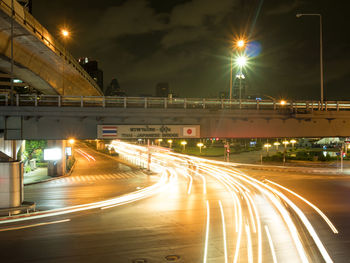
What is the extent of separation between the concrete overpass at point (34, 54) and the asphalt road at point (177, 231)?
10.8 metres

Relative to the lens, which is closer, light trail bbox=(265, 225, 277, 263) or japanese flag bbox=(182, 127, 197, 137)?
light trail bbox=(265, 225, 277, 263)

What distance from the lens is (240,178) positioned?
29.9 metres

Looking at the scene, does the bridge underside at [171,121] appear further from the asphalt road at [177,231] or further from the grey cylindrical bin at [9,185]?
the asphalt road at [177,231]

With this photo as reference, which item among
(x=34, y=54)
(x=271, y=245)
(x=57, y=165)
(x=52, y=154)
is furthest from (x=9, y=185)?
(x=57, y=165)

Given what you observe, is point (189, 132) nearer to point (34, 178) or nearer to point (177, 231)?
point (177, 231)

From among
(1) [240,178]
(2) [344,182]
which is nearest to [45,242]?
(1) [240,178]

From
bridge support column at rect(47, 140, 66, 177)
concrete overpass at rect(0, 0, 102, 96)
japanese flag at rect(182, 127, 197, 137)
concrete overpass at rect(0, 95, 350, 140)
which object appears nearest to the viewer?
concrete overpass at rect(0, 95, 350, 140)

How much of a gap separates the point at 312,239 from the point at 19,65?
77.4ft

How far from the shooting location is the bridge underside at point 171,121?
19.6 metres

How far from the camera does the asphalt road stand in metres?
10.7

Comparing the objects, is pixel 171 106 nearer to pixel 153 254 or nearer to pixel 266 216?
pixel 266 216

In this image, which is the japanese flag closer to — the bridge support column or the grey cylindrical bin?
the grey cylindrical bin

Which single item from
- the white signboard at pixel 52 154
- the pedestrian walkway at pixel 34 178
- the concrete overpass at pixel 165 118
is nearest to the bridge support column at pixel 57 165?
the pedestrian walkway at pixel 34 178

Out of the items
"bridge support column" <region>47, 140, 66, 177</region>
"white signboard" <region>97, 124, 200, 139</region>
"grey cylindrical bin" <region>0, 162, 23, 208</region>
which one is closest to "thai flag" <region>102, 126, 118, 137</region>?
"white signboard" <region>97, 124, 200, 139</region>
